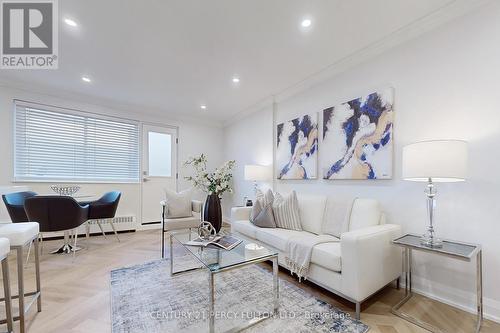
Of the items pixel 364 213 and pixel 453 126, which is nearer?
pixel 453 126

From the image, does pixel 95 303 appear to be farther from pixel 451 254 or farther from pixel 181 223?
pixel 451 254

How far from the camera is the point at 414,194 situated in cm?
208

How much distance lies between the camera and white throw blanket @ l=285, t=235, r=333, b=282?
2.00 m

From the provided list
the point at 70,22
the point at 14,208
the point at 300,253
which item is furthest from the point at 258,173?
the point at 14,208

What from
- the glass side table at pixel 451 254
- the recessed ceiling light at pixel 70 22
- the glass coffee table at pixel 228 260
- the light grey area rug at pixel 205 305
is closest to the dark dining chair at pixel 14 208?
the light grey area rug at pixel 205 305

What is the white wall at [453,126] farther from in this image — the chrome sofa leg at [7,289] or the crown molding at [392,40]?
the chrome sofa leg at [7,289]

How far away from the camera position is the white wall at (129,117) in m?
3.33

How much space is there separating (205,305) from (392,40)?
3066 millimetres

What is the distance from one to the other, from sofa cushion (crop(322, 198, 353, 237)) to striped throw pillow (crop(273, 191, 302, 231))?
349 millimetres

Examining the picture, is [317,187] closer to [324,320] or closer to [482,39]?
[324,320]

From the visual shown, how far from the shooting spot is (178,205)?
10.7ft

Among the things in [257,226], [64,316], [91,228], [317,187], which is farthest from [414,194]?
[91,228]

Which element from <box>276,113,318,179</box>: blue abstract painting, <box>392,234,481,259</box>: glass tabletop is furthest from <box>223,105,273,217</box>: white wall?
<box>392,234,481,259</box>: glass tabletop

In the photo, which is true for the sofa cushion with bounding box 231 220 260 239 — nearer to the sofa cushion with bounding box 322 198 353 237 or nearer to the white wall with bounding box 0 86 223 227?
the sofa cushion with bounding box 322 198 353 237
